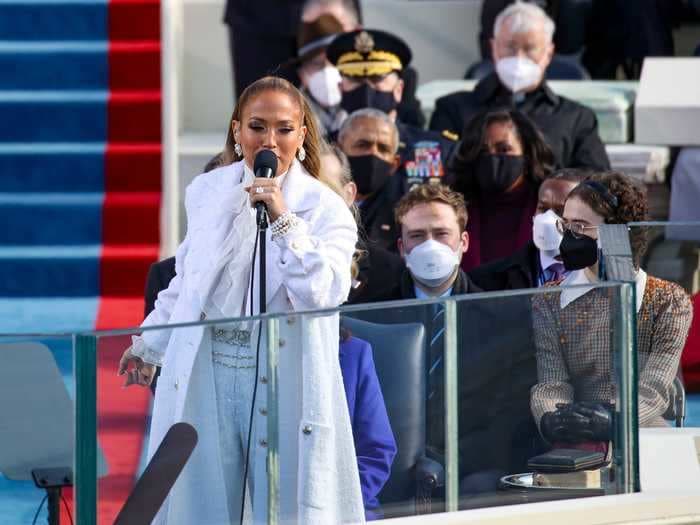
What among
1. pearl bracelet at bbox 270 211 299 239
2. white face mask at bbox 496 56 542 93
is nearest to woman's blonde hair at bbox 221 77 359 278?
pearl bracelet at bbox 270 211 299 239

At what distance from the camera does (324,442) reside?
3.77 m

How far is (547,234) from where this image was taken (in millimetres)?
5676

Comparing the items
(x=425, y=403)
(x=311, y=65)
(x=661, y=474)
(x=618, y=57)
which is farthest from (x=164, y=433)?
(x=618, y=57)

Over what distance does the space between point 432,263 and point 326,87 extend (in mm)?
2955

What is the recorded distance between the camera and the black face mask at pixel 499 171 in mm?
6629

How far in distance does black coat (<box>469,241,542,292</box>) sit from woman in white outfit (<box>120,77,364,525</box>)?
1806 millimetres

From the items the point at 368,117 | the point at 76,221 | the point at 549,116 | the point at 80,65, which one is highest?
the point at 80,65

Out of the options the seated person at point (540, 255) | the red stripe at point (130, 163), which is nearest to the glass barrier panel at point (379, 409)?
the seated person at point (540, 255)

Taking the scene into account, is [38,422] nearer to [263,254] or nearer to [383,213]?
[263,254]

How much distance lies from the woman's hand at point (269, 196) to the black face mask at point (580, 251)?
869mm

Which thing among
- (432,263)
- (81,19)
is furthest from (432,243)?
(81,19)

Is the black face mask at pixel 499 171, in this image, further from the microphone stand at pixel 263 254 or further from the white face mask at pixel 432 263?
the microphone stand at pixel 263 254

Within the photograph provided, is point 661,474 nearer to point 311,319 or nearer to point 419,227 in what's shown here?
point 311,319

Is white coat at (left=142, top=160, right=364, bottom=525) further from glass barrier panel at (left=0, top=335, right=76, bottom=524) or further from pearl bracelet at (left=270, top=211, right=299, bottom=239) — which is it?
glass barrier panel at (left=0, top=335, right=76, bottom=524)
